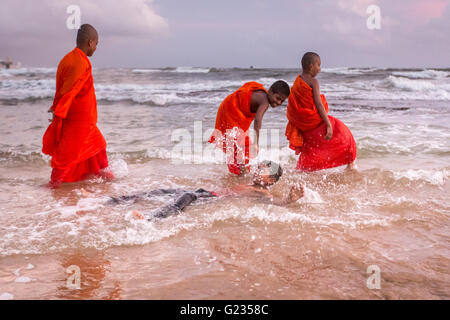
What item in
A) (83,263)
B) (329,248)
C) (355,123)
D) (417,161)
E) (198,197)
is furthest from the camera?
(355,123)

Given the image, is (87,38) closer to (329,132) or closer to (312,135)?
(312,135)

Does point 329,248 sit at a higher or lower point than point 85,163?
lower

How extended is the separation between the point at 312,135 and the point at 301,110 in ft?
1.21

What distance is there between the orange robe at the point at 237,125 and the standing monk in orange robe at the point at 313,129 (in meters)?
0.51

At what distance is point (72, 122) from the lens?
4.53 m

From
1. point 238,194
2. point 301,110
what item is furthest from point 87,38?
point 301,110

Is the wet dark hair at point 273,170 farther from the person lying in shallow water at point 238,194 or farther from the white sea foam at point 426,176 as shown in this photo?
the white sea foam at point 426,176

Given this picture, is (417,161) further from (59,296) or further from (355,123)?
(59,296)

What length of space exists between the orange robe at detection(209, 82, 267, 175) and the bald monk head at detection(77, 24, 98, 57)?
5.64 ft

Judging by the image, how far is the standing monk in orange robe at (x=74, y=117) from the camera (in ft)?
14.4
